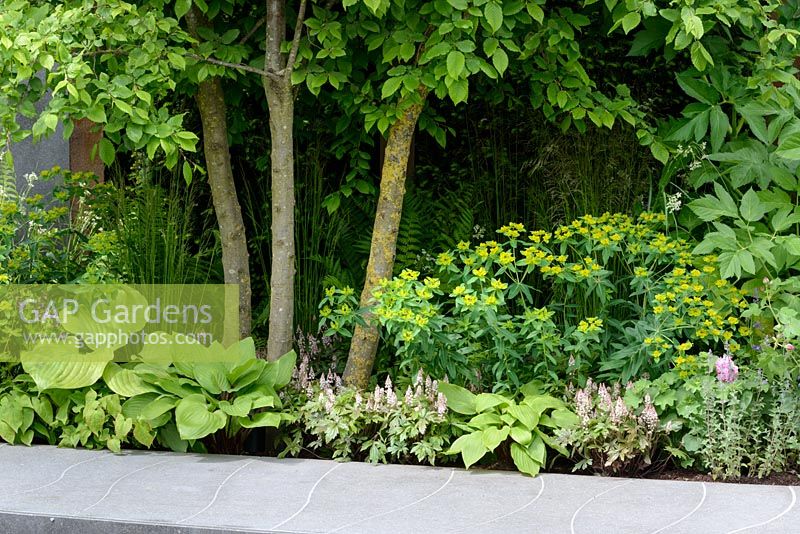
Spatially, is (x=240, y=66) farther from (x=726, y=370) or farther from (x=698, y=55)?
(x=726, y=370)

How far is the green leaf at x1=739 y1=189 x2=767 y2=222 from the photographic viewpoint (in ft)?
13.8

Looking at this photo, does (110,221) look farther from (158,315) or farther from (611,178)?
(611,178)

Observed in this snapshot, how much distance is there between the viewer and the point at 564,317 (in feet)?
14.8

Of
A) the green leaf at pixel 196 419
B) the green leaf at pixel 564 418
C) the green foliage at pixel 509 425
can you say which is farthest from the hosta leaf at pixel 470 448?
the green leaf at pixel 196 419

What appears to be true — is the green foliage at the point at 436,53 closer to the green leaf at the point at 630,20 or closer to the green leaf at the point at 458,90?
the green leaf at the point at 458,90

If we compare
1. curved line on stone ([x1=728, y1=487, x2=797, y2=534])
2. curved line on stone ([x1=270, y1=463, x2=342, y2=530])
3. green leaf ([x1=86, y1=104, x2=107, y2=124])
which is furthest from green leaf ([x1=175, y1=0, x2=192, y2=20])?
curved line on stone ([x1=728, y1=487, x2=797, y2=534])

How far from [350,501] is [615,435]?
111cm

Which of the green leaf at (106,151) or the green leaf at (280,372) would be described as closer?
the green leaf at (106,151)

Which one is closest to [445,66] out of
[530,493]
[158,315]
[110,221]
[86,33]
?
[86,33]

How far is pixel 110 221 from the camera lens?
18.2ft

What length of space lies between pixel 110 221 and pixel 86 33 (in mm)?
1943

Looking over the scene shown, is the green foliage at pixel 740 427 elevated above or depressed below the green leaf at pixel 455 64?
below

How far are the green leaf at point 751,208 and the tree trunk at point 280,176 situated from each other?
204cm

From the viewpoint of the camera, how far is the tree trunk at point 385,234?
14.8 feet
